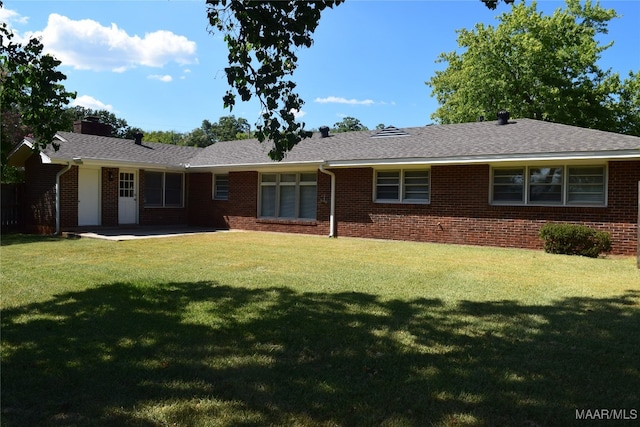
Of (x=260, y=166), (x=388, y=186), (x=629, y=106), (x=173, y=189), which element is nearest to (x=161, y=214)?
(x=173, y=189)

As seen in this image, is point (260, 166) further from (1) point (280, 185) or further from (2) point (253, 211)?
(2) point (253, 211)

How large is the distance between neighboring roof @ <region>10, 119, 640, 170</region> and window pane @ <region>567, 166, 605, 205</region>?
0.70 metres

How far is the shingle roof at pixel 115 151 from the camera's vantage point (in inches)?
640

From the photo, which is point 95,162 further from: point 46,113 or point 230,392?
point 230,392

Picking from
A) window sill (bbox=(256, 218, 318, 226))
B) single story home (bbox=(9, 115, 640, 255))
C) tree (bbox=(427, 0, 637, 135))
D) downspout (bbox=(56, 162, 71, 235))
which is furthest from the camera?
tree (bbox=(427, 0, 637, 135))

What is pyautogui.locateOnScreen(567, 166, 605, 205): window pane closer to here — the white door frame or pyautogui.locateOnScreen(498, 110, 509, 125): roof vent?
pyautogui.locateOnScreen(498, 110, 509, 125): roof vent

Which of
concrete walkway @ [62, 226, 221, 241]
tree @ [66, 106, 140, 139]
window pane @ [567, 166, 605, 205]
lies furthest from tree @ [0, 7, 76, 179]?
tree @ [66, 106, 140, 139]

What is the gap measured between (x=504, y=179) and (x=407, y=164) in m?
2.76

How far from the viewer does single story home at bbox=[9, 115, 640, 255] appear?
11977mm

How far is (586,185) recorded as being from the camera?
12.0 meters

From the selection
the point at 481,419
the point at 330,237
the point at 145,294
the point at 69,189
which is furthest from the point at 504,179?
the point at 69,189

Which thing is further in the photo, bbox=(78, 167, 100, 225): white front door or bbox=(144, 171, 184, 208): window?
bbox=(144, 171, 184, 208): window

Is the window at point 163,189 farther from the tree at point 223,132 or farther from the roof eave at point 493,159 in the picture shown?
the tree at point 223,132

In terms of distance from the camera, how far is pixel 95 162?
52.1 ft
